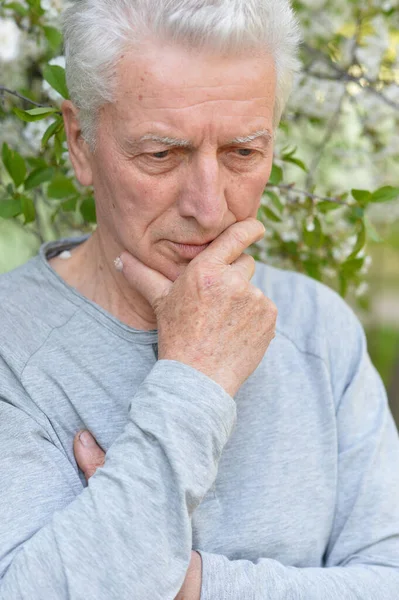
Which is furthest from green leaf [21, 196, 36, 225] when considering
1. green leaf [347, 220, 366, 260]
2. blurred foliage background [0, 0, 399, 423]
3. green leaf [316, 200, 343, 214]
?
green leaf [347, 220, 366, 260]

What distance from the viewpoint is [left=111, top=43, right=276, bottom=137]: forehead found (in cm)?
188

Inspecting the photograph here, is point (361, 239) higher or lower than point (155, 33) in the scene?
lower

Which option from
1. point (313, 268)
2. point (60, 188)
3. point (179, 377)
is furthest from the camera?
point (313, 268)

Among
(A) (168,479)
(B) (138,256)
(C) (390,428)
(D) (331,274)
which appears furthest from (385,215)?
(A) (168,479)

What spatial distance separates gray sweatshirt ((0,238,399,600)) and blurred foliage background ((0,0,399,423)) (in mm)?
310

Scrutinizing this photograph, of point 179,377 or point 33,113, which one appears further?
point 33,113

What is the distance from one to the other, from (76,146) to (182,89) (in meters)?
0.46

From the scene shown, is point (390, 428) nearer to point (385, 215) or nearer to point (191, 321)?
point (191, 321)

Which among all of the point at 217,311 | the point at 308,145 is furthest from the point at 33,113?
the point at 308,145

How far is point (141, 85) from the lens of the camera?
1.91 metres

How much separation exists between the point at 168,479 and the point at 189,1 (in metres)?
1.09

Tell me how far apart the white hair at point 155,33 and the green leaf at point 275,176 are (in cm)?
52

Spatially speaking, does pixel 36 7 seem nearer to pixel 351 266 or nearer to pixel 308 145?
pixel 351 266

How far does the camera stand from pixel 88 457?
1983 mm
